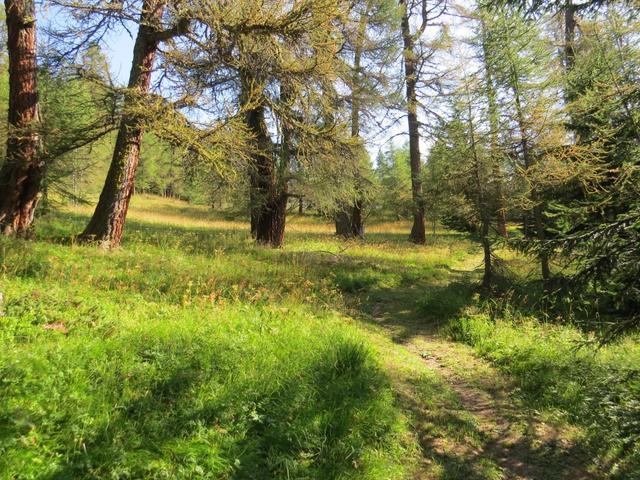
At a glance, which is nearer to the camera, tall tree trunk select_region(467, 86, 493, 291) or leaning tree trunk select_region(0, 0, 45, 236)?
leaning tree trunk select_region(0, 0, 45, 236)

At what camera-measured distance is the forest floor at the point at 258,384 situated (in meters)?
3.04

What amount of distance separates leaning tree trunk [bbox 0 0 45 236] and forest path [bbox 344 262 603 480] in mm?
7513

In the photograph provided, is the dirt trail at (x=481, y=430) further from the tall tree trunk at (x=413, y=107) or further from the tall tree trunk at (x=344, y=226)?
the tall tree trunk at (x=344, y=226)

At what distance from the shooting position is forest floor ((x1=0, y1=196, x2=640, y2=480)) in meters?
3.04

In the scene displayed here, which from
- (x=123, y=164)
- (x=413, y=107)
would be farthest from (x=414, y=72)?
(x=123, y=164)

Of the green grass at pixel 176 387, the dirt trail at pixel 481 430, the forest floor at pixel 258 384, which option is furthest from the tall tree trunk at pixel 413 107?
the green grass at pixel 176 387

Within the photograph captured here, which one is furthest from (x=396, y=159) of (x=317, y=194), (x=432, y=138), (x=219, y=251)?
(x=219, y=251)

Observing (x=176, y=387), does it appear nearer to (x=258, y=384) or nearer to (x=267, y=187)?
(x=258, y=384)

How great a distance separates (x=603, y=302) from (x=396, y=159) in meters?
47.0

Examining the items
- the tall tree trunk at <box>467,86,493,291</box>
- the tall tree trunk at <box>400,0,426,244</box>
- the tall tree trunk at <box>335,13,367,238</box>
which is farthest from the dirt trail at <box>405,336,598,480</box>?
the tall tree trunk at <box>400,0,426,244</box>

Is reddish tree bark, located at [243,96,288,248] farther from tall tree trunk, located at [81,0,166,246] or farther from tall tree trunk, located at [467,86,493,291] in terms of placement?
tall tree trunk, located at [467,86,493,291]

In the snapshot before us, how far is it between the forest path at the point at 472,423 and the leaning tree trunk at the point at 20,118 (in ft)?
24.6

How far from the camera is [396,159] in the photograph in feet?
177

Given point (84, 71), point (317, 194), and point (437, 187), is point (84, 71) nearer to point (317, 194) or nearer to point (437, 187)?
point (317, 194)
